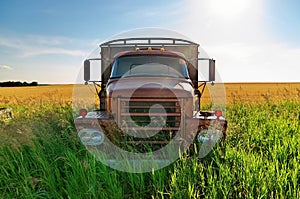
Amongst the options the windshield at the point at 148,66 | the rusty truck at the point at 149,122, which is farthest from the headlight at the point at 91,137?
the windshield at the point at 148,66

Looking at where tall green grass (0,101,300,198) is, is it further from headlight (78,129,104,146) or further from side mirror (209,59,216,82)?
side mirror (209,59,216,82)

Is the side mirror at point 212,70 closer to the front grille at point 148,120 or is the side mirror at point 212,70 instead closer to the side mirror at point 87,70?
the front grille at point 148,120

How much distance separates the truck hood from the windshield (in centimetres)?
48

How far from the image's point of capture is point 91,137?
17.8 ft

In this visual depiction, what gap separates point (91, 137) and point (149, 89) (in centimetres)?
126

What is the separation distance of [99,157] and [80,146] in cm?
95

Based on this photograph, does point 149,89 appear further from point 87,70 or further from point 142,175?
point 87,70

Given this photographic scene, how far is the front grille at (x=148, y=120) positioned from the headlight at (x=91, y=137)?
1.26 ft

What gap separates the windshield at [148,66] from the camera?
22.7 ft

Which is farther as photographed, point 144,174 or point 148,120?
point 148,120

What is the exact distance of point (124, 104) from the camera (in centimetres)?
562

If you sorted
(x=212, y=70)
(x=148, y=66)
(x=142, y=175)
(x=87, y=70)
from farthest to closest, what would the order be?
(x=87, y=70), (x=212, y=70), (x=148, y=66), (x=142, y=175)

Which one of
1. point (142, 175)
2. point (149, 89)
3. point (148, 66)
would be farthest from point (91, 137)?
point (148, 66)

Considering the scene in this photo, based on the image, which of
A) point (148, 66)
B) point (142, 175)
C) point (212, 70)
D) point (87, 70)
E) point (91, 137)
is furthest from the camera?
point (87, 70)
